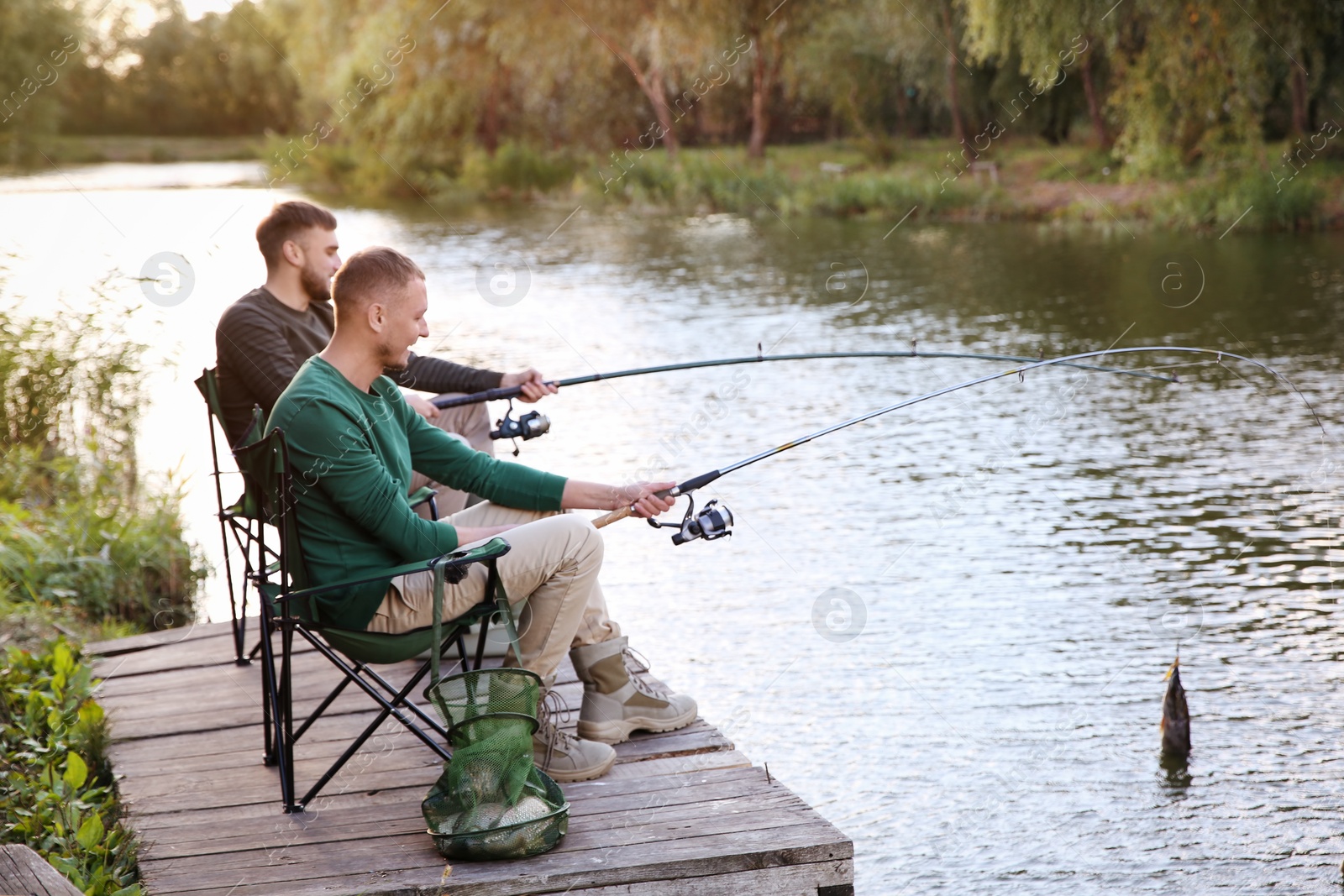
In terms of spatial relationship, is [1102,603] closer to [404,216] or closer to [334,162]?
[404,216]

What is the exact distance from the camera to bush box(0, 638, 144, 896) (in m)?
2.96

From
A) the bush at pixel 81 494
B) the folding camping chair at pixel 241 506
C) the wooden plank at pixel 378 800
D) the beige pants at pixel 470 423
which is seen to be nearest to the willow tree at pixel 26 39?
the bush at pixel 81 494

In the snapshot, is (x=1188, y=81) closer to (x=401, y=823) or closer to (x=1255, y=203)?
(x=1255, y=203)

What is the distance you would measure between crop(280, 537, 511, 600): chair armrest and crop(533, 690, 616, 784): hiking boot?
0.49 metres

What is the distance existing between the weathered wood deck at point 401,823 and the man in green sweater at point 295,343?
2.78 ft

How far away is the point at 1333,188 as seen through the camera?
17.1 m

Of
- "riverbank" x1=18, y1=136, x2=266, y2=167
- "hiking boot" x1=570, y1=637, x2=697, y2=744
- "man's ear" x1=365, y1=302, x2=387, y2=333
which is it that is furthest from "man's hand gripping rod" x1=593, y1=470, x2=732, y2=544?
"riverbank" x1=18, y1=136, x2=266, y2=167

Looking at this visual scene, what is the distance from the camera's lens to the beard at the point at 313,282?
4.14 m

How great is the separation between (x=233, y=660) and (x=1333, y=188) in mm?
16496

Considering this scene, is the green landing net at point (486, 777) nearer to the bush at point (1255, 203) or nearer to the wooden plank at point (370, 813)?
the wooden plank at point (370, 813)

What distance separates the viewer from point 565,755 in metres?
3.12

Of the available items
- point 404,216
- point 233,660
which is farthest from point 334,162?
point 233,660

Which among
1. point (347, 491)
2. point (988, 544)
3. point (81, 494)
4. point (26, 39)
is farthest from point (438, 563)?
point (26, 39)

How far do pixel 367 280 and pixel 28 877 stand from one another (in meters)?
1.34
